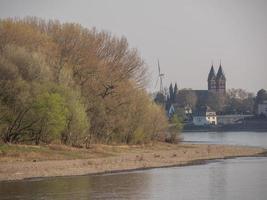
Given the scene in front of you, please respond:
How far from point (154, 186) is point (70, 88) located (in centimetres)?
2804

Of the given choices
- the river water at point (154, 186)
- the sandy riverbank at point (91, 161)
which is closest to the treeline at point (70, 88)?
the sandy riverbank at point (91, 161)

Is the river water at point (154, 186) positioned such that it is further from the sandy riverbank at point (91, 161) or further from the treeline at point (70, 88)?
the treeline at point (70, 88)

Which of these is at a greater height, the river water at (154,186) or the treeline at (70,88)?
the treeline at (70,88)

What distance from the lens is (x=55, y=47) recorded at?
7544 cm

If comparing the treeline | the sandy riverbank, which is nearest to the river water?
the sandy riverbank

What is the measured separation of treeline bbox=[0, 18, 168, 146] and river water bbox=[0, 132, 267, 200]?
15.0 m

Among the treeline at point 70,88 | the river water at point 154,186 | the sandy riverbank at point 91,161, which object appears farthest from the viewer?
the treeline at point 70,88

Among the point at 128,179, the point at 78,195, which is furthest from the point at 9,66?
the point at 78,195

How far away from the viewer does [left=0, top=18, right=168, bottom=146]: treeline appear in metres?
63.5

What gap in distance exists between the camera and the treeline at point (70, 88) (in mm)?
63469

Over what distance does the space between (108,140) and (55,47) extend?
13.9 meters

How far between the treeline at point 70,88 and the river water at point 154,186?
590 inches

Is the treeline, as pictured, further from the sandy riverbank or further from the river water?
the river water

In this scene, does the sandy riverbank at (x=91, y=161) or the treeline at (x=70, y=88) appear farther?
the treeline at (x=70, y=88)
